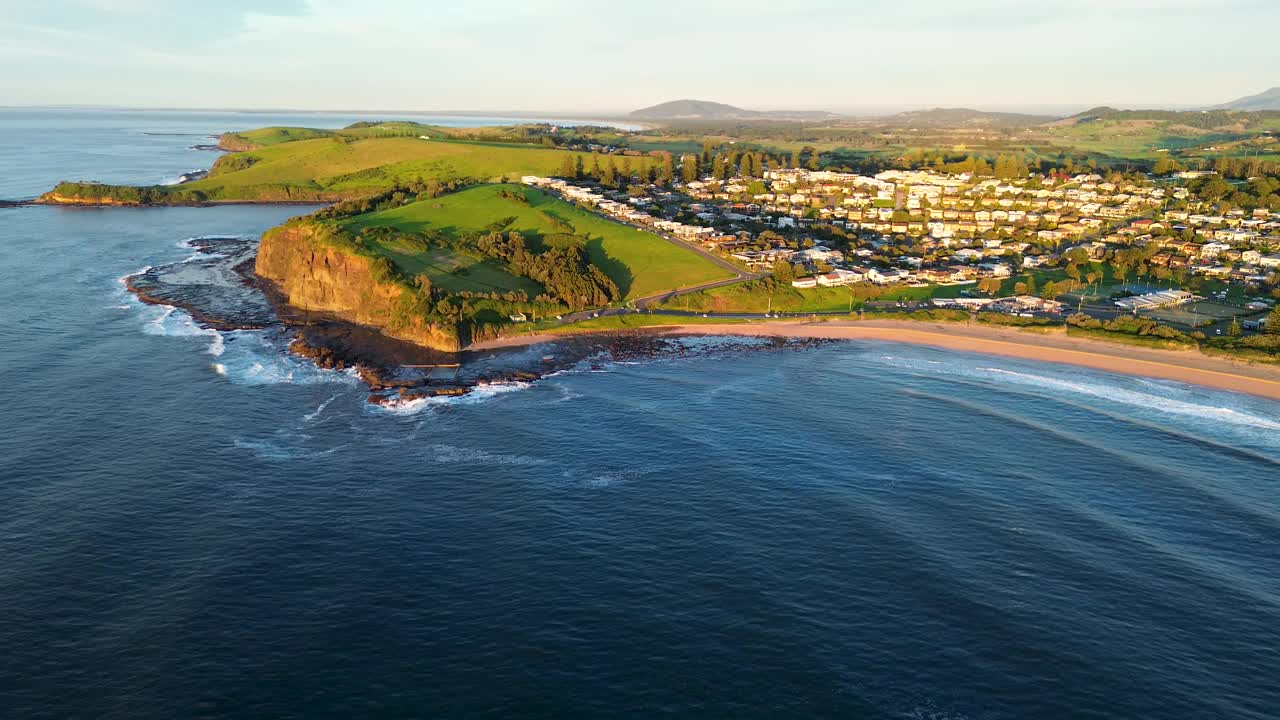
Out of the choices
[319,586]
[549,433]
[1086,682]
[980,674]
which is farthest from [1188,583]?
[319,586]

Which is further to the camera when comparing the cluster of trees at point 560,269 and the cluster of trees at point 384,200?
the cluster of trees at point 384,200

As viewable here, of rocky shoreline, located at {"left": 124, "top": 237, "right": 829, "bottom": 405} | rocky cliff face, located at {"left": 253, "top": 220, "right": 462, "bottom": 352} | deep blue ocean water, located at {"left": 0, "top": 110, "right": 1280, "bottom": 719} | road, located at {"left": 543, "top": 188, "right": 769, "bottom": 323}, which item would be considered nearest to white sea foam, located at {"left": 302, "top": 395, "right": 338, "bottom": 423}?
deep blue ocean water, located at {"left": 0, "top": 110, "right": 1280, "bottom": 719}

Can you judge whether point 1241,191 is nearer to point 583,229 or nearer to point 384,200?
point 583,229

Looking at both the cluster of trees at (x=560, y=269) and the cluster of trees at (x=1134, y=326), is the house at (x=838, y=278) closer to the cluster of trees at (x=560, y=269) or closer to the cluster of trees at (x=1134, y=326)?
the cluster of trees at (x=1134, y=326)

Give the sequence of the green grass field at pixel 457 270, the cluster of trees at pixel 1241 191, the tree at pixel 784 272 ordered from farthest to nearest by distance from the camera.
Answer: the cluster of trees at pixel 1241 191 < the tree at pixel 784 272 < the green grass field at pixel 457 270

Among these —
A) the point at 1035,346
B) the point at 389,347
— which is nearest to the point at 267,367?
the point at 389,347

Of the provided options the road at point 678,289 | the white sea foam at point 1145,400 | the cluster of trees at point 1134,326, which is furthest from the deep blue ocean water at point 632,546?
the road at point 678,289

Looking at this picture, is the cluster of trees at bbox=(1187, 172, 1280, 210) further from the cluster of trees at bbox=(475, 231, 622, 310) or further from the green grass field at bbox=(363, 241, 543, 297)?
the green grass field at bbox=(363, 241, 543, 297)
